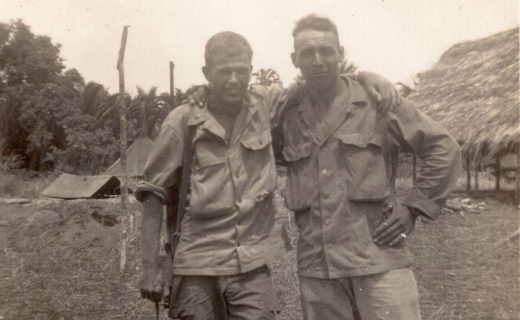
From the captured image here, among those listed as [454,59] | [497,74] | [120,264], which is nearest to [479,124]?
[497,74]

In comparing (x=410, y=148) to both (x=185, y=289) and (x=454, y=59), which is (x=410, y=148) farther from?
(x=454, y=59)

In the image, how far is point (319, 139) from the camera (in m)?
2.79

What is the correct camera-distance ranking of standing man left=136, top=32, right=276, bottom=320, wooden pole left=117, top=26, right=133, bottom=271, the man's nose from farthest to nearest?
wooden pole left=117, top=26, right=133, bottom=271, the man's nose, standing man left=136, top=32, right=276, bottom=320

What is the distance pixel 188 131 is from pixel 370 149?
2.94 ft

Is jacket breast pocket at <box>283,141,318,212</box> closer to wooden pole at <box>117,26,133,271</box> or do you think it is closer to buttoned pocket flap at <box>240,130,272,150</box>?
buttoned pocket flap at <box>240,130,272,150</box>

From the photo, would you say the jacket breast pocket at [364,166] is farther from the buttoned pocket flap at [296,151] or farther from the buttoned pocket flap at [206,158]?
the buttoned pocket flap at [206,158]

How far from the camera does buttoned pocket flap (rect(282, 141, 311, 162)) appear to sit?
2.79 m

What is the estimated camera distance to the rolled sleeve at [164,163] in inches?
106

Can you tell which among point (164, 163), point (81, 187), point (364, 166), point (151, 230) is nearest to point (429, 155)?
point (364, 166)

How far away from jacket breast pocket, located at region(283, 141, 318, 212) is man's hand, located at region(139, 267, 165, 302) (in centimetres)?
75

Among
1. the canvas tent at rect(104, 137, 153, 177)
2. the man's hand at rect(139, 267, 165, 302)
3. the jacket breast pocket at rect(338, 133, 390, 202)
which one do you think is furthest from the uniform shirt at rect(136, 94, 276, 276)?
the canvas tent at rect(104, 137, 153, 177)

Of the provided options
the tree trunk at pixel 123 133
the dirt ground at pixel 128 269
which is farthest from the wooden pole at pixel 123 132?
the dirt ground at pixel 128 269

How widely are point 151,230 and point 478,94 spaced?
12.5 m

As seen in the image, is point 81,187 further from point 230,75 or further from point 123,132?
point 230,75
